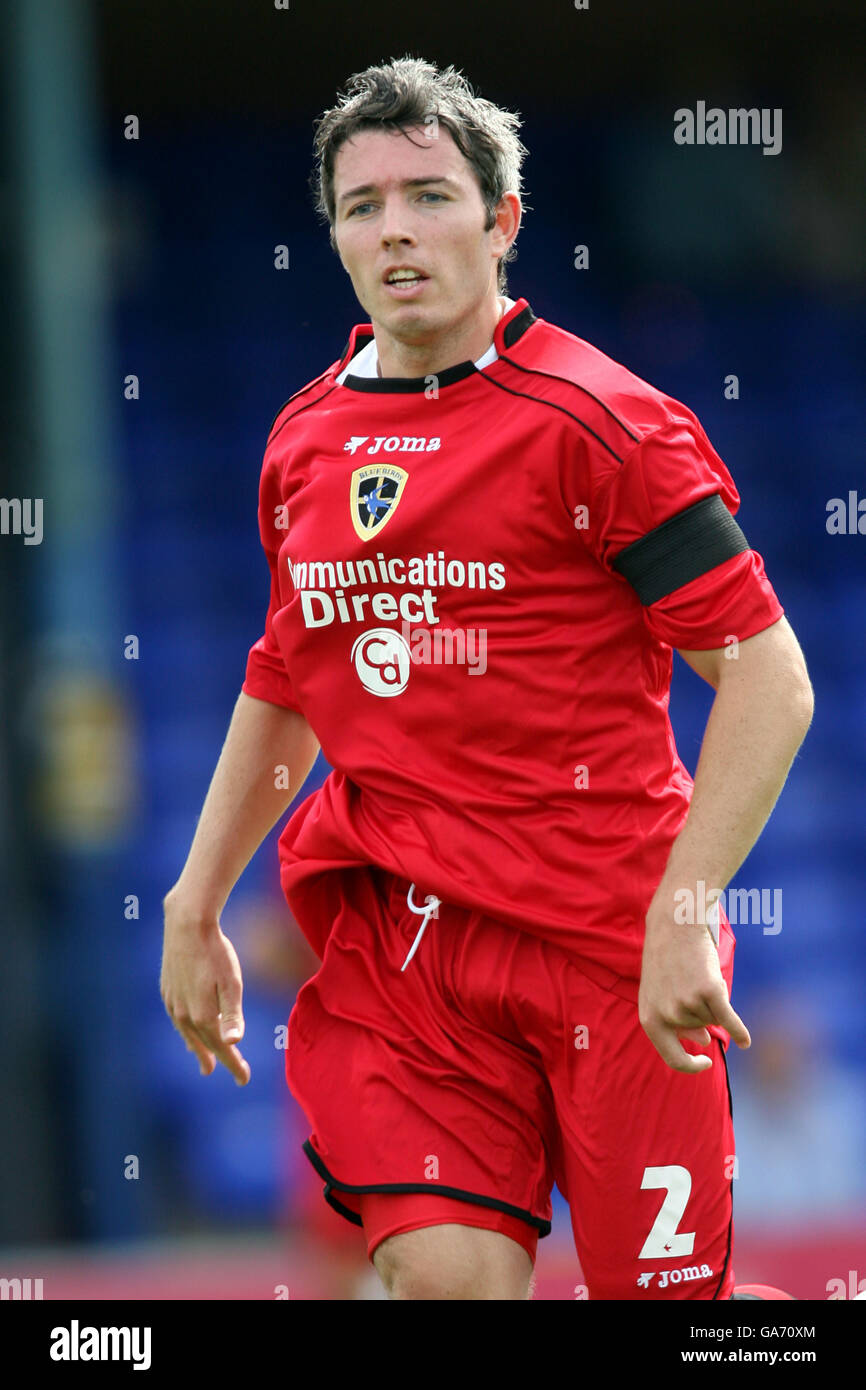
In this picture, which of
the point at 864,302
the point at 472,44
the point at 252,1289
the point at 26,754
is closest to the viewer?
the point at 252,1289

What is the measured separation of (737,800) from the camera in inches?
95.9

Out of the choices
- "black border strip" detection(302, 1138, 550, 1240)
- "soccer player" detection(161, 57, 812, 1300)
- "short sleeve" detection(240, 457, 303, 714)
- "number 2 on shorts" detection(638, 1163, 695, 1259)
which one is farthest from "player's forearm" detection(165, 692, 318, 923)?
"number 2 on shorts" detection(638, 1163, 695, 1259)

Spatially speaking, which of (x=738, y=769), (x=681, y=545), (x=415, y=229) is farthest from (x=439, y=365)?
(x=738, y=769)

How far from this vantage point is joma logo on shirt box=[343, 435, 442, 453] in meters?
2.62

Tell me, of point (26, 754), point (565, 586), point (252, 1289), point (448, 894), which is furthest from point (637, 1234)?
point (26, 754)

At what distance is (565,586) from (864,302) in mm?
6838

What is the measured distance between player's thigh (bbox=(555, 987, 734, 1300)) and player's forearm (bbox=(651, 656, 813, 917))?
287 millimetres

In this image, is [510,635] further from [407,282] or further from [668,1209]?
[668,1209]

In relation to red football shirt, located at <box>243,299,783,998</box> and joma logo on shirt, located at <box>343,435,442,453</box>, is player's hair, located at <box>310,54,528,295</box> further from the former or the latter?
joma logo on shirt, located at <box>343,435,442,453</box>

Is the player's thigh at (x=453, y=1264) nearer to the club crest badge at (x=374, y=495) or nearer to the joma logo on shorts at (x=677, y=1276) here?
the joma logo on shorts at (x=677, y=1276)

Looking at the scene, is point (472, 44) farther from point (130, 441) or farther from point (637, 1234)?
point (637, 1234)

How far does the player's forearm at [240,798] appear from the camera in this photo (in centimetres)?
290

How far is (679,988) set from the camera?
2.41 metres

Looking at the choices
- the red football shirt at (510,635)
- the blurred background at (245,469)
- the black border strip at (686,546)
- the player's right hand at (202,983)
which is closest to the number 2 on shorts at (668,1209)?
the red football shirt at (510,635)
